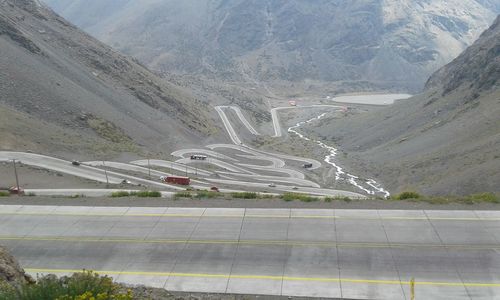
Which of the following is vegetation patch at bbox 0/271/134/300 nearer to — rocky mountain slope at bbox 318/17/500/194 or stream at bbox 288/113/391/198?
rocky mountain slope at bbox 318/17/500/194

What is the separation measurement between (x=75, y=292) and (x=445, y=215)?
18299mm

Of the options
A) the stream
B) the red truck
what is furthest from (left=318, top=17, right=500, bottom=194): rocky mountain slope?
the red truck

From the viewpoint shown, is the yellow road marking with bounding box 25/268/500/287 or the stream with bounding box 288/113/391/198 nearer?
the yellow road marking with bounding box 25/268/500/287

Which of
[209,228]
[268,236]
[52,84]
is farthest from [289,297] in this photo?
[52,84]

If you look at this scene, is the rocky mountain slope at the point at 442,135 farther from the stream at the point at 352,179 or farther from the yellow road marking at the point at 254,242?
the yellow road marking at the point at 254,242

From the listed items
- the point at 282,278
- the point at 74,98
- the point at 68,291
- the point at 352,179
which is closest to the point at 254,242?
the point at 282,278

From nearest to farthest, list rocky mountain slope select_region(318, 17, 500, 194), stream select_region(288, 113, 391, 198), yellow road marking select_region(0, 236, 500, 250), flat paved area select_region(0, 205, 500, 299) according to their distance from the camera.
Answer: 1. flat paved area select_region(0, 205, 500, 299)
2. yellow road marking select_region(0, 236, 500, 250)
3. rocky mountain slope select_region(318, 17, 500, 194)
4. stream select_region(288, 113, 391, 198)

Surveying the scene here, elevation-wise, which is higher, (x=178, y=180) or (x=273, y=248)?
(x=178, y=180)

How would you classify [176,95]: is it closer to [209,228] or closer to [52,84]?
[52,84]

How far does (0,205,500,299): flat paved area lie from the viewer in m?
18.8

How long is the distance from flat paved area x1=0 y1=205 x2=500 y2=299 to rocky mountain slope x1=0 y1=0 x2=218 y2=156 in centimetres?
3917

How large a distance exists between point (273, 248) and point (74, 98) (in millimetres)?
65835

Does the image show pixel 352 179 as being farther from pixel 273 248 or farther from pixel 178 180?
pixel 273 248

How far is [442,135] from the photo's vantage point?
263 ft
